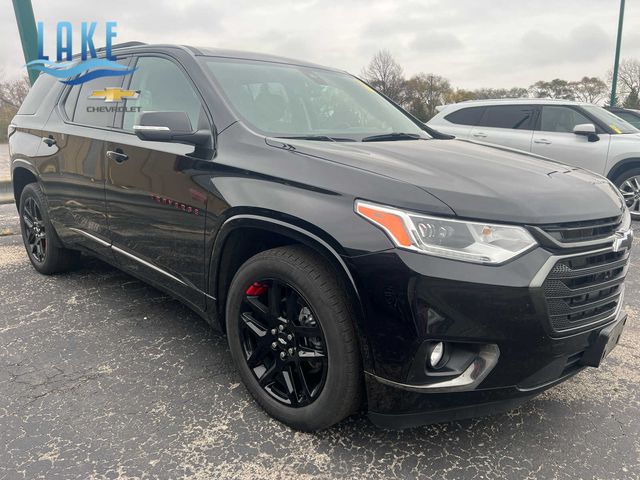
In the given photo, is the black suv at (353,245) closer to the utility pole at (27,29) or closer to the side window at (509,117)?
the utility pole at (27,29)

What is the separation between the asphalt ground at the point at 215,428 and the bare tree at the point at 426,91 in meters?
42.3

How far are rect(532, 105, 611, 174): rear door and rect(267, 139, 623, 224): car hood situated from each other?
17.5 feet

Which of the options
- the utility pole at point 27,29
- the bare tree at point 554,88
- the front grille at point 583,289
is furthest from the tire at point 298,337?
the bare tree at point 554,88

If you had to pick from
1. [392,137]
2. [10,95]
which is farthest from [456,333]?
[10,95]

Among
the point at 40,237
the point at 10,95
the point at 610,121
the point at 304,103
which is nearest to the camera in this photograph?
the point at 304,103

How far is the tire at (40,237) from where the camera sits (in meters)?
4.00

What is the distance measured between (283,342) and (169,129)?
114cm

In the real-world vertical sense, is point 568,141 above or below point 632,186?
above

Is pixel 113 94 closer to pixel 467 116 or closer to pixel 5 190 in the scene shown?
pixel 467 116

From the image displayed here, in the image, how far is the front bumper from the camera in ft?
5.58

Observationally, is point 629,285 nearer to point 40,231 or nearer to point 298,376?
point 298,376

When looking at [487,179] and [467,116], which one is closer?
[487,179]

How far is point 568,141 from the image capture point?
7.21 metres

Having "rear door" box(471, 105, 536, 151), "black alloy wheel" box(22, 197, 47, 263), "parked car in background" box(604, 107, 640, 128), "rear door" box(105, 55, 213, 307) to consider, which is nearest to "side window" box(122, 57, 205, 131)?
"rear door" box(105, 55, 213, 307)
